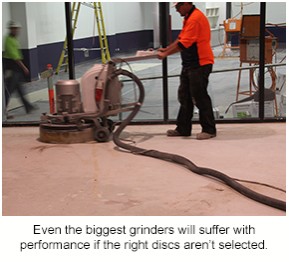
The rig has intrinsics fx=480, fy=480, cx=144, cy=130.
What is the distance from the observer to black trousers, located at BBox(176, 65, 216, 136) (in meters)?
4.42

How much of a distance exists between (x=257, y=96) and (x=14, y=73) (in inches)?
111

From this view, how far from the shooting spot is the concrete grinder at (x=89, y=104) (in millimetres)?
4449

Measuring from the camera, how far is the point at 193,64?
4.42 m

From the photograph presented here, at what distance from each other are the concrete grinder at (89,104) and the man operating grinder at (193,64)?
326mm

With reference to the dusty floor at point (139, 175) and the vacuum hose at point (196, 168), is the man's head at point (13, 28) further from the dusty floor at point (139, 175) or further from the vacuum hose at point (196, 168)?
the vacuum hose at point (196, 168)

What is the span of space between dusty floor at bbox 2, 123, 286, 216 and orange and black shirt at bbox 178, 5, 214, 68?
75 centimetres

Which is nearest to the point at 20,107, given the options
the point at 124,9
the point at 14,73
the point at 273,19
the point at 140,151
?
the point at 14,73

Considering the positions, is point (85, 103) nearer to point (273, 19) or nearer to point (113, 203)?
point (113, 203)

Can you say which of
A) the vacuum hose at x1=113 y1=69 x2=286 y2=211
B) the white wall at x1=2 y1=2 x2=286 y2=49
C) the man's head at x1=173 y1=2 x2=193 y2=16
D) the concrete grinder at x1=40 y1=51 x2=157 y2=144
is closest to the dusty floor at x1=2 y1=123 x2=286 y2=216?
the vacuum hose at x1=113 y1=69 x2=286 y2=211

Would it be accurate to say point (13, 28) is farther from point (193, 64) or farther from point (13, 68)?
point (193, 64)

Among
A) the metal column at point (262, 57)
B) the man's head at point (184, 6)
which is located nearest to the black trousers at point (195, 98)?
the man's head at point (184, 6)

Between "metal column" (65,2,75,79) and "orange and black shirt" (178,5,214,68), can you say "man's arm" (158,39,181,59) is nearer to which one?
"orange and black shirt" (178,5,214,68)

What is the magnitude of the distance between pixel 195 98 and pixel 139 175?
3.87 ft

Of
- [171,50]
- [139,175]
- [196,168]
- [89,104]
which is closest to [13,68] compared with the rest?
[89,104]
